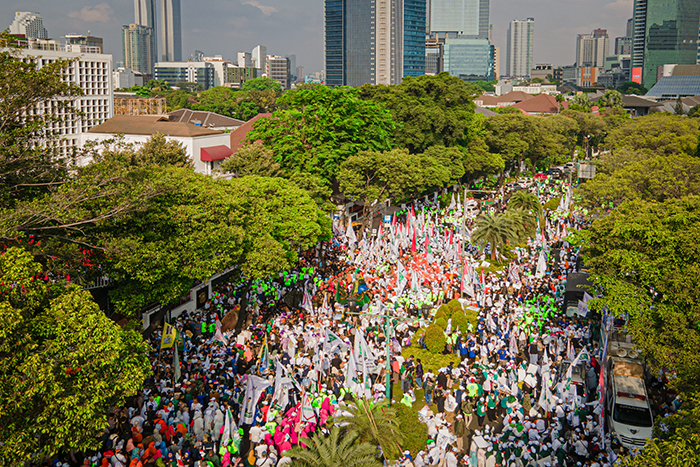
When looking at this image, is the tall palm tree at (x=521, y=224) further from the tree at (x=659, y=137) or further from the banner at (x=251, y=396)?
the banner at (x=251, y=396)

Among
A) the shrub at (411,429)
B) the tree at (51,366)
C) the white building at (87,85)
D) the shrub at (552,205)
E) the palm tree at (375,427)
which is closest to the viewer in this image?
the tree at (51,366)

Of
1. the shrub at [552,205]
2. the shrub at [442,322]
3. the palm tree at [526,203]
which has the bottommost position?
the shrub at [442,322]

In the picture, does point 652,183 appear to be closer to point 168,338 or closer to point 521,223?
point 521,223

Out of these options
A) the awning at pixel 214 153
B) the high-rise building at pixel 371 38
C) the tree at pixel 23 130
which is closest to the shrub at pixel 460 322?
the tree at pixel 23 130

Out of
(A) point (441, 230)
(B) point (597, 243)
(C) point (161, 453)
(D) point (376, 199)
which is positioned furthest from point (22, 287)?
(A) point (441, 230)

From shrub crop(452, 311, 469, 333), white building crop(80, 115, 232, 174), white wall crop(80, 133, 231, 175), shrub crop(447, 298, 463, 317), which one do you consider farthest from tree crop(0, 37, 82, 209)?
white building crop(80, 115, 232, 174)

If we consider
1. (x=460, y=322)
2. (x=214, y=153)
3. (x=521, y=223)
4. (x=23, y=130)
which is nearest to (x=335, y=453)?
(x=460, y=322)

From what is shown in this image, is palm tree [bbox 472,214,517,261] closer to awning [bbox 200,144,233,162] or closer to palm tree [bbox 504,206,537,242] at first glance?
palm tree [bbox 504,206,537,242]
